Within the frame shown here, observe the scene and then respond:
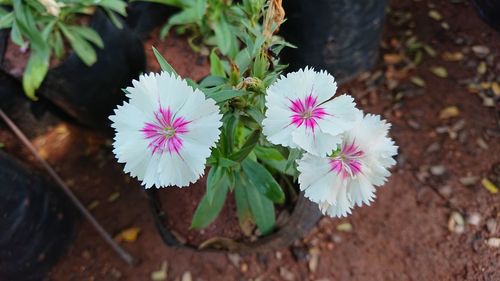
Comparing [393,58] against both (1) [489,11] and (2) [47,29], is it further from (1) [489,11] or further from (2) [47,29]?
(2) [47,29]

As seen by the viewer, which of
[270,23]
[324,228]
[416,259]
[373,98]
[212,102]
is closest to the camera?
[212,102]

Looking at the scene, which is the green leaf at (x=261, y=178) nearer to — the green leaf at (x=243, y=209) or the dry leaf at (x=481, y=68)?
the green leaf at (x=243, y=209)

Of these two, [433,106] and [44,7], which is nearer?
[44,7]

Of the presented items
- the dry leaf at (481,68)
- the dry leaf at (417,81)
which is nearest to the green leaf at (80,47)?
the dry leaf at (417,81)

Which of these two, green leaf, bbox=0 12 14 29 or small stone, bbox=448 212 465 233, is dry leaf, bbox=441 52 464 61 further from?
green leaf, bbox=0 12 14 29

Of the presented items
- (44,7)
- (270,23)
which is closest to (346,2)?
(270,23)

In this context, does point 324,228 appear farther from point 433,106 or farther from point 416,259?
point 433,106
